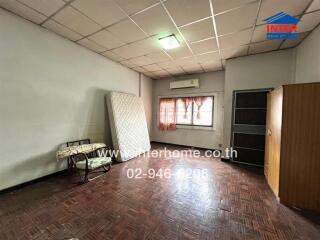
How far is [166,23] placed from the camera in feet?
8.20

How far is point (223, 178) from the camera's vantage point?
308 cm

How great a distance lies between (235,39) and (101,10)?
8.35 ft

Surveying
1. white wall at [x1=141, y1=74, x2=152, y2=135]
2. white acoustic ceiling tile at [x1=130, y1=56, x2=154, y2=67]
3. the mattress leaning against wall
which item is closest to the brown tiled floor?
the mattress leaning against wall

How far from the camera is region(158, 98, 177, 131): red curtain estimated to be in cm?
590

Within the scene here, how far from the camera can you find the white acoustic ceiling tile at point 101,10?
209 centimetres

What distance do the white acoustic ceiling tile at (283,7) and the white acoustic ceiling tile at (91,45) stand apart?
316 cm

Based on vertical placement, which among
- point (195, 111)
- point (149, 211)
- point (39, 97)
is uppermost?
point (39, 97)

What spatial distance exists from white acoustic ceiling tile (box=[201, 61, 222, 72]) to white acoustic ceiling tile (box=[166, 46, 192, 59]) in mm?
947

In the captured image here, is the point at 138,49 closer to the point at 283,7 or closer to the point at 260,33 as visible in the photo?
the point at 260,33

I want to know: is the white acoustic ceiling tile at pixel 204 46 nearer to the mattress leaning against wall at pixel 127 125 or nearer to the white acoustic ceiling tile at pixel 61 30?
the mattress leaning against wall at pixel 127 125

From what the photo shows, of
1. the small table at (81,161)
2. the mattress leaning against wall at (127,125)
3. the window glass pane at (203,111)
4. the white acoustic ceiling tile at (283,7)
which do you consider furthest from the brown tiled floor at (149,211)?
the white acoustic ceiling tile at (283,7)

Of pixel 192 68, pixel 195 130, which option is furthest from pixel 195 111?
pixel 192 68

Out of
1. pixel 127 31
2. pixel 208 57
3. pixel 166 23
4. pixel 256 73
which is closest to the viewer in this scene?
pixel 166 23

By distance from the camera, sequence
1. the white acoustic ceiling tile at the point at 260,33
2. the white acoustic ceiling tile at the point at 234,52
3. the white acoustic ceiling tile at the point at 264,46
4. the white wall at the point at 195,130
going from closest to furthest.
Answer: the white acoustic ceiling tile at the point at 260,33, the white acoustic ceiling tile at the point at 264,46, the white acoustic ceiling tile at the point at 234,52, the white wall at the point at 195,130
